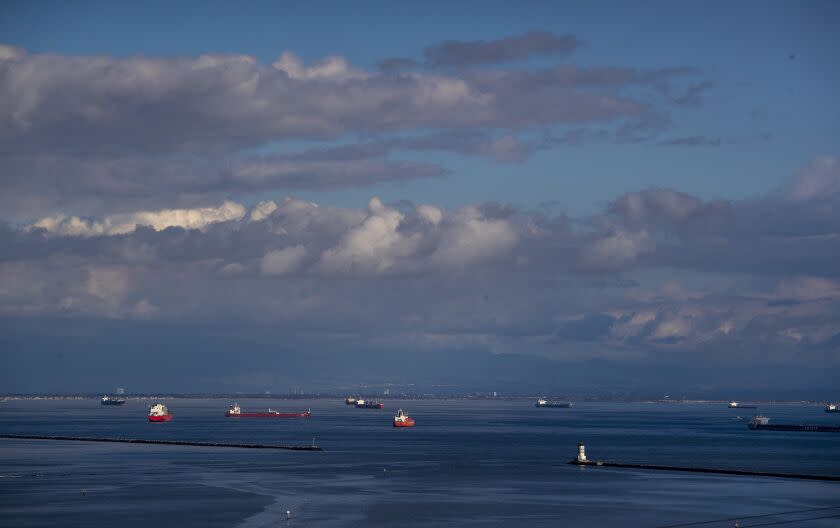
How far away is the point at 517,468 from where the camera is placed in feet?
404

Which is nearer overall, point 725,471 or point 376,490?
point 376,490

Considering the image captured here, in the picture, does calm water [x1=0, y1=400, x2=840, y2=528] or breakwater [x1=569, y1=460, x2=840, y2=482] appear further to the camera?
breakwater [x1=569, y1=460, x2=840, y2=482]

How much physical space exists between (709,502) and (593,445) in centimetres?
10178

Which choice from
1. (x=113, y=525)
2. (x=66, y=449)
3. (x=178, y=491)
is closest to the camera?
(x=113, y=525)

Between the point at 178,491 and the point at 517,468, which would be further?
the point at 517,468

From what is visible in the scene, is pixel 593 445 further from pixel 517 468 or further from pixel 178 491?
pixel 178 491

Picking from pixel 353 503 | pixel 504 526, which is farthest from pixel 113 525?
pixel 504 526

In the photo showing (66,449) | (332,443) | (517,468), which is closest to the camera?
(517,468)

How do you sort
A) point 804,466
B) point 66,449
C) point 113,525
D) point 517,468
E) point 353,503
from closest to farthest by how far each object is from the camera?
point 113,525 < point 353,503 < point 517,468 < point 804,466 < point 66,449

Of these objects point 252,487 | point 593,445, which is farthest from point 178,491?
point 593,445

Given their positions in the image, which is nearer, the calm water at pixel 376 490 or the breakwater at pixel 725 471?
the calm water at pixel 376 490

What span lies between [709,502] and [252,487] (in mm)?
38245

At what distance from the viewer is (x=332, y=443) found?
180 meters

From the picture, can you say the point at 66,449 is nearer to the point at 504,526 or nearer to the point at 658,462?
the point at 658,462
